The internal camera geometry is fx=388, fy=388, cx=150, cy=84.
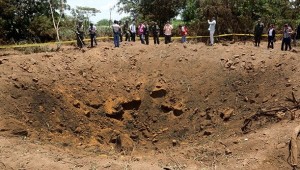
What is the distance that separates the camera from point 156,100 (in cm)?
1415

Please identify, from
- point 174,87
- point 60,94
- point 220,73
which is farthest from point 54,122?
point 220,73

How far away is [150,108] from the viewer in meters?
14.0

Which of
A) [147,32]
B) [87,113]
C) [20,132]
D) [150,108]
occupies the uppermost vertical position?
[147,32]

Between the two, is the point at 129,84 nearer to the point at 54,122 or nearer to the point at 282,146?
the point at 54,122

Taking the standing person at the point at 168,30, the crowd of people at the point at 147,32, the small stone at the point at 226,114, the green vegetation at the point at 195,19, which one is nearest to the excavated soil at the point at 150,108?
the small stone at the point at 226,114

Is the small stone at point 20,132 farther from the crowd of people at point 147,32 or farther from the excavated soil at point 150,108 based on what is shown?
the crowd of people at point 147,32

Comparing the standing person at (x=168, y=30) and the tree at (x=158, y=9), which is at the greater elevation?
the tree at (x=158, y=9)

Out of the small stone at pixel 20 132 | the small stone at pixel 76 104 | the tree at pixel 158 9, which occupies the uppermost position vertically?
the tree at pixel 158 9

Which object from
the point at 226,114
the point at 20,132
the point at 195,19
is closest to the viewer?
the point at 20,132

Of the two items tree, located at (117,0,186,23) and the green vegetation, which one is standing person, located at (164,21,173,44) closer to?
the green vegetation

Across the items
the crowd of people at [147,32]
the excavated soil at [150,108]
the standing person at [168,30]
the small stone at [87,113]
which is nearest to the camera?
the excavated soil at [150,108]

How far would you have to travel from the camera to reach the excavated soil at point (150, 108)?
9.09 meters

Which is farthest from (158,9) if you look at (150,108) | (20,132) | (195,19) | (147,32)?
(20,132)

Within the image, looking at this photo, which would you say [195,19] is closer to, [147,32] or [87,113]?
[147,32]
